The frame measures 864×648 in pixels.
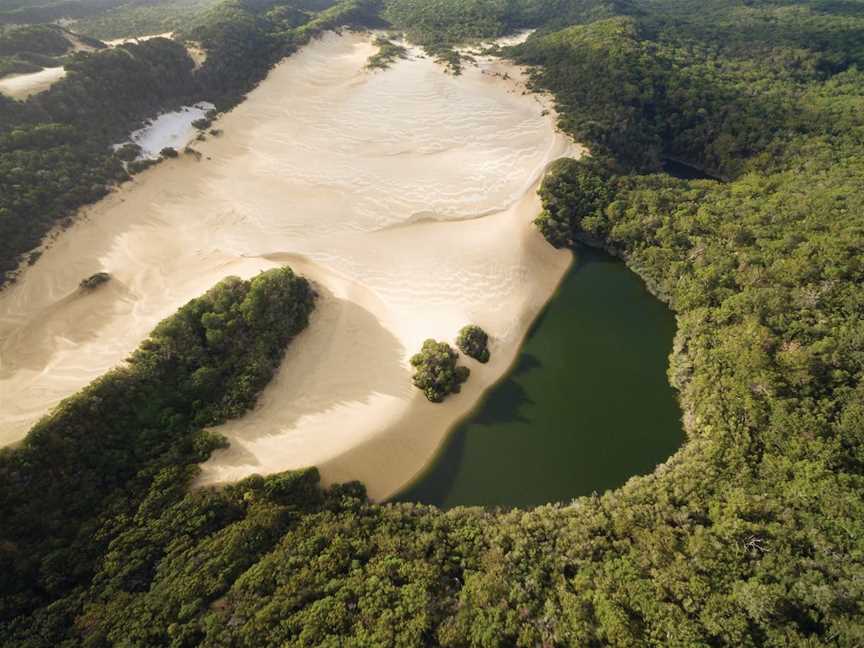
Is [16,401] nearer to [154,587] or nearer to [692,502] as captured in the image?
[154,587]

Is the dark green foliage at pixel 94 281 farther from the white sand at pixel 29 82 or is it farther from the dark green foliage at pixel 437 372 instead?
the dark green foliage at pixel 437 372

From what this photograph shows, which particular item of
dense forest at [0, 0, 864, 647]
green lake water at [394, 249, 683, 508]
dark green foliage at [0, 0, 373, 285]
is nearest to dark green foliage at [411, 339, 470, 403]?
green lake water at [394, 249, 683, 508]

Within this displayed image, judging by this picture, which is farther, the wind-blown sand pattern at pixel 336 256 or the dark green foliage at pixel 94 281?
the dark green foliage at pixel 94 281

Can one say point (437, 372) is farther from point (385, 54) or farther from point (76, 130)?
point (385, 54)

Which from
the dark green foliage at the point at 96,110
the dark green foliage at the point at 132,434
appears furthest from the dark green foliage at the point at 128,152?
the dark green foliage at the point at 132,434

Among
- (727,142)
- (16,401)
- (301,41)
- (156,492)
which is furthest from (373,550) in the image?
(301,41)

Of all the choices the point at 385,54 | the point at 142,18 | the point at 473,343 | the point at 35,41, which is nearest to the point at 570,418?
the point at 473,343
